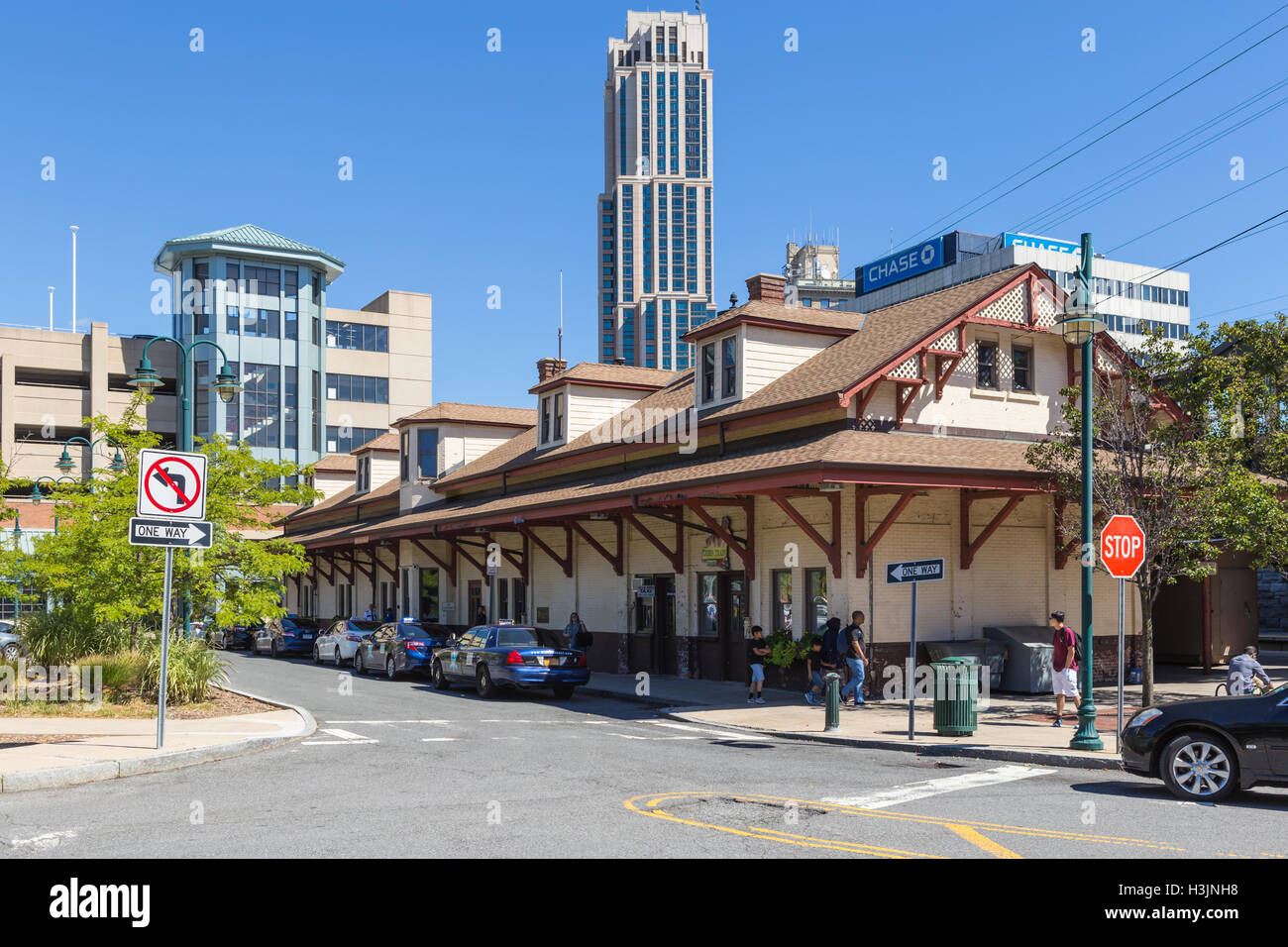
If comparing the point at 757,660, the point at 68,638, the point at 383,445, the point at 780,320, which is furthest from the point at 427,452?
the point at 757,660

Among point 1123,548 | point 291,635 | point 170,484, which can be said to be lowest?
point 291,635

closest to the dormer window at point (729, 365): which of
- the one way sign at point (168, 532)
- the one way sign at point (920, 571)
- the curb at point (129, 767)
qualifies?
the one way sign at point (920, 571)

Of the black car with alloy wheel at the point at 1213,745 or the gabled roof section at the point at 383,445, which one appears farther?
the gabled roof section at the point at 383,445

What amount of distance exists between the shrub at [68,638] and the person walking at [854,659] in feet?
41.4

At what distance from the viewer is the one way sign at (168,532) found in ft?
44.3

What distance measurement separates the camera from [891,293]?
12150cm

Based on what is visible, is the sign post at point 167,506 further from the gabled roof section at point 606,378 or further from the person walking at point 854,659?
the gabled roof section at point 606,378

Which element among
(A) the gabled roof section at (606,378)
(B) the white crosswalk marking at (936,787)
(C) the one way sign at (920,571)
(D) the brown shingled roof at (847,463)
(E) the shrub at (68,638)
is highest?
(A) the gabled roof section at (606,378)

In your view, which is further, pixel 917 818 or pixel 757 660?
pixel 757 660

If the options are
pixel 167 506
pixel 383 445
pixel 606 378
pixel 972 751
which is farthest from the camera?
pixel 383 445

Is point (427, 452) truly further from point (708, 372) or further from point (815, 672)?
point (815, 672)

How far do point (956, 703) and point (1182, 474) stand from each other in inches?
201

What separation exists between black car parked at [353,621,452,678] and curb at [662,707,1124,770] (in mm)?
12846

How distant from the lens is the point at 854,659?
20438mm
